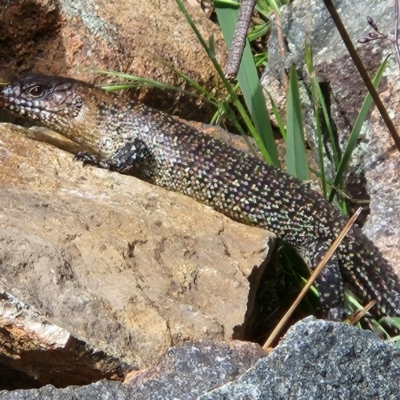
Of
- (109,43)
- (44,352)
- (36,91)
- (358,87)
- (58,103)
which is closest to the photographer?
(44,352)

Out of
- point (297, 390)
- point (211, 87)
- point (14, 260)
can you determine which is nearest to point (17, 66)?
point (211, 87)

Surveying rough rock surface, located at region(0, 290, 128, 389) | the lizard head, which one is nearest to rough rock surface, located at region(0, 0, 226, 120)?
the lizard head

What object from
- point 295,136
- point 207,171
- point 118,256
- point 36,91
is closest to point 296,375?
point 118,256

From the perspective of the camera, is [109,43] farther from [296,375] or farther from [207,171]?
[296,375]

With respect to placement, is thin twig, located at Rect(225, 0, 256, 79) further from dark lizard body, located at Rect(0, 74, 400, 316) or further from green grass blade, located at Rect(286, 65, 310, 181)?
dark lizard body, located at Rect(0, 74, 400, 316)

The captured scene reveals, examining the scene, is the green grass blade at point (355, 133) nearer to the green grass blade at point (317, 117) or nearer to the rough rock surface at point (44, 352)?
the green grass blade at point (317, 117)

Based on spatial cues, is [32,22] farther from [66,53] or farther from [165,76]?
[165,76]
